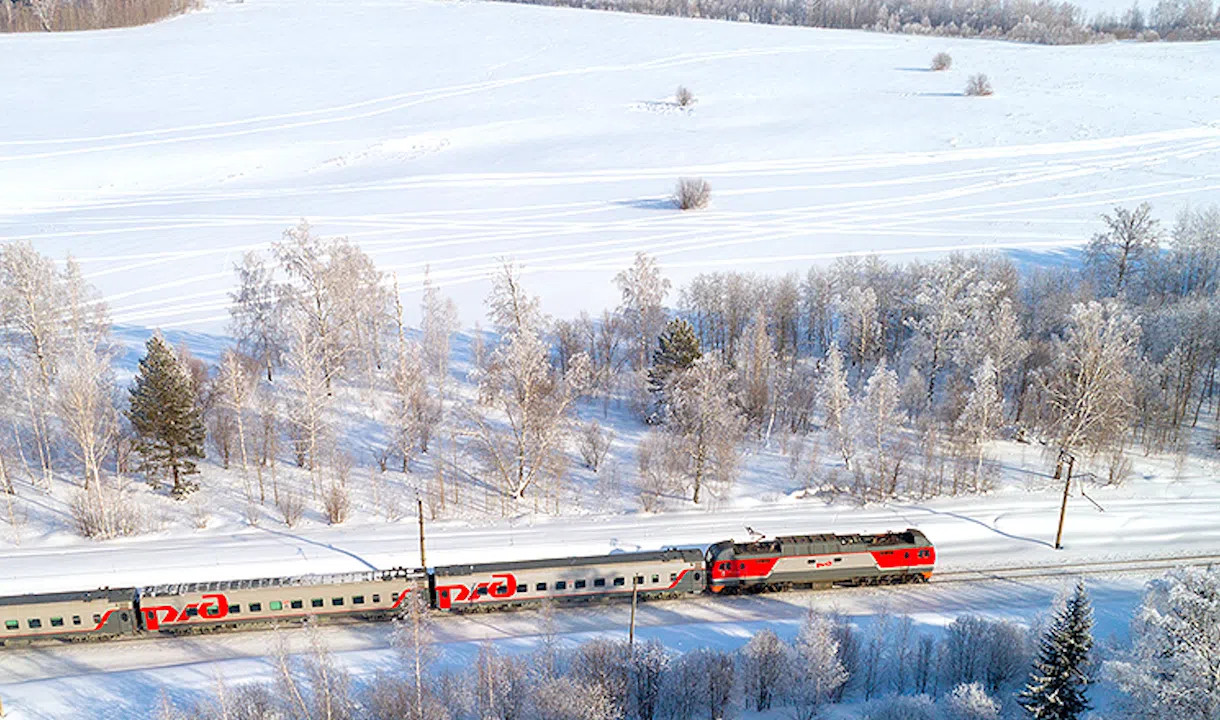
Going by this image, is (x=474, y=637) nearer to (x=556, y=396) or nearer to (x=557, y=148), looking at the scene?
(x=556, y=396)

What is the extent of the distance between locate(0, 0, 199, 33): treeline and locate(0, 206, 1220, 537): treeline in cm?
13448

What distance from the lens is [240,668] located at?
3578cm

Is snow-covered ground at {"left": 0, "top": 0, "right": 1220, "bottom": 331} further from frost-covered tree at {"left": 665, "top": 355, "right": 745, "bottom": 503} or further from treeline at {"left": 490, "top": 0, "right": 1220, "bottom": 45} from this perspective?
frost-covered tree at {"left": 665, "top": 355, "right": 745, "bottom": 503}

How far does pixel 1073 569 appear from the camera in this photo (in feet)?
143

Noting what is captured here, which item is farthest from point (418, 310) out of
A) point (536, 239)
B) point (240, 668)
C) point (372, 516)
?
point (240, 668)

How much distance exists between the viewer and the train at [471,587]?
37031 mm

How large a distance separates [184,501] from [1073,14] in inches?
7631

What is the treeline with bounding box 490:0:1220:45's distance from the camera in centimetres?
16491

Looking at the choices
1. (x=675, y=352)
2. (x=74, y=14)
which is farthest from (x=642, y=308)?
(x=74, y=14)

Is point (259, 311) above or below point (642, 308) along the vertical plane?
above

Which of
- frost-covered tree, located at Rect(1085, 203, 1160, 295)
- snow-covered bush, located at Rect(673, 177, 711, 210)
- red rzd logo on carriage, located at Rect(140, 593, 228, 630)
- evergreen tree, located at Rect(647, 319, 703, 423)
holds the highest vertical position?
snow-covered bush, located at Rect(673, 177, 711, 210)

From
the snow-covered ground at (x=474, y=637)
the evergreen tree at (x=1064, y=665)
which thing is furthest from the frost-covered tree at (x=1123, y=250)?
the evergreen tree at (x=1064, y=665)

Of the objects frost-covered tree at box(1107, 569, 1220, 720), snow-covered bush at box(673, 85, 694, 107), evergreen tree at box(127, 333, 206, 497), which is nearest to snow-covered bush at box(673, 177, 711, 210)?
snow-covered bush at box(673, 85, 694, 107)

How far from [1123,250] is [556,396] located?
45.1m
